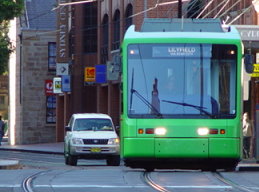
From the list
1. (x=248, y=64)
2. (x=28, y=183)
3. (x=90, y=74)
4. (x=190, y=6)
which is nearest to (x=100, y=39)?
(x=90, y=74)

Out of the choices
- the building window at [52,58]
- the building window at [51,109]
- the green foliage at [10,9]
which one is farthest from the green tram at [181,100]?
the building window at [51,109]

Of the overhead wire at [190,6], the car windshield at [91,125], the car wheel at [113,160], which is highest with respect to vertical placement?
the overhead wire at [190,6]

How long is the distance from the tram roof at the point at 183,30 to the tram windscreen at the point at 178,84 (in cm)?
46

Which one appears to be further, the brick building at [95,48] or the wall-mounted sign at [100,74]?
the brick building at [95,48]

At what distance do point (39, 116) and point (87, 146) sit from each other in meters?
35.4

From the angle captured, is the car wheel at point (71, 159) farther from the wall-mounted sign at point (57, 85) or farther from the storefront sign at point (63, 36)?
the storefront sign at point (63, 36)

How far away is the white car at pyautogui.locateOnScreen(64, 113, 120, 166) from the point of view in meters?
30.9

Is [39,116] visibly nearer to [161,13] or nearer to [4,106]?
[161,13]

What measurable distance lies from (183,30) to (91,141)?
10.2 m

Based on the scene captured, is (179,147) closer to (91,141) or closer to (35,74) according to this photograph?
(91,141)

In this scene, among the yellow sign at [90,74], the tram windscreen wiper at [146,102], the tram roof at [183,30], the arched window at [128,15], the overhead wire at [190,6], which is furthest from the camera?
the yellow sign at [90,74]

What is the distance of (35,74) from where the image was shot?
65.3 m

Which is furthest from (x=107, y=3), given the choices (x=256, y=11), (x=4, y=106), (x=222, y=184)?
(x=4, y=106)

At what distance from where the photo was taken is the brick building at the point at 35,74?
6519 centimetres
